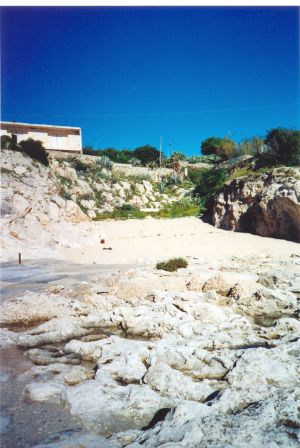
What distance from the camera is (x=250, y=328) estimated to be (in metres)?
7.60

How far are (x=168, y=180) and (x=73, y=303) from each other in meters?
37.8

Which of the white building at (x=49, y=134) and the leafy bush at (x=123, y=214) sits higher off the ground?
the white building at (x=49, y=134)

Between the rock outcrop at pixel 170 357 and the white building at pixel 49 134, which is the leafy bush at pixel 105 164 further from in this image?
the rock outcrop at pixel 170 357

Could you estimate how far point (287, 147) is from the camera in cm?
2408

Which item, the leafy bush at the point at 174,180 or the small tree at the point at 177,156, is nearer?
the leafy bush at the point at 174,180

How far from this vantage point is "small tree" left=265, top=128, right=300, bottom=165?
77.6ft

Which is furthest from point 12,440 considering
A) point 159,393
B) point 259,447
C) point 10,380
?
point 259,447

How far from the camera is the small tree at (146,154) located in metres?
59.3

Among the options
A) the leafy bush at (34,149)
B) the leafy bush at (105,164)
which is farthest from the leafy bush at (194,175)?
the leafy bush at (34,149)

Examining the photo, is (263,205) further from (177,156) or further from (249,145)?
(177,156)

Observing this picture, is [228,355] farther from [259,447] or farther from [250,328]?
[259,447]

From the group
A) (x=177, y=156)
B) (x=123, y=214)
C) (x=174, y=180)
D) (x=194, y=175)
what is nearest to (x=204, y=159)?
(x=177, y=156)

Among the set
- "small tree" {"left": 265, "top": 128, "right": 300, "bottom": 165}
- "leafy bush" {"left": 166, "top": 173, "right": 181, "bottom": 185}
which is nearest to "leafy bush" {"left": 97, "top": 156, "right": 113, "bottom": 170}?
"leafy bush" {"left": 166, "top": 173, "right": 181, "bottom": 185}

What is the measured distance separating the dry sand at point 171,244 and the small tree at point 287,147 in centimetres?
635
